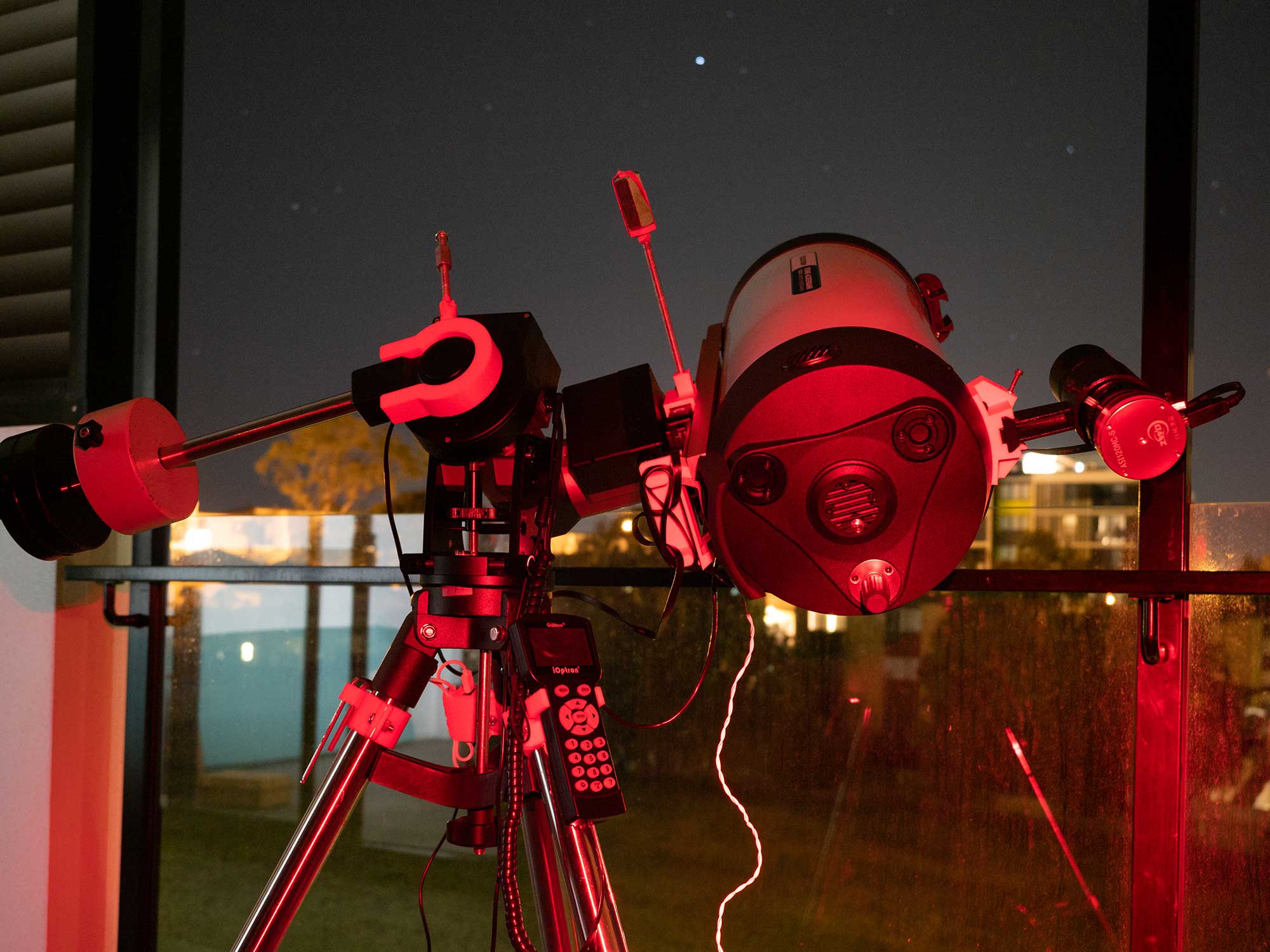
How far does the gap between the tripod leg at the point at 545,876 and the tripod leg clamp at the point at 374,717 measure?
0.16m

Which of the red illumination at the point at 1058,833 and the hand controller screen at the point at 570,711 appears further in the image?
the red illumination at the point at 1058,833

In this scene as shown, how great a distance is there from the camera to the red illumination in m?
1.48

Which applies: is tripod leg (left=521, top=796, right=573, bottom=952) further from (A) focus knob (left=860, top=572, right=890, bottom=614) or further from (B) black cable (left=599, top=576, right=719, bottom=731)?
(A) focus knob (left=860, top=572, right=890, bottom=614)

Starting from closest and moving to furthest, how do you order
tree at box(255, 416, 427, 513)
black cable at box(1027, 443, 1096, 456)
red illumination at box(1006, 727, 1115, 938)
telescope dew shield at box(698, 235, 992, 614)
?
telescope dew shield at box(698, 235, 992, 614), black cable at box(1027, 443, 1096, 456), red illumination at box(1006, 727, 1115, 938), tree at box(255, 416, 427, 513)

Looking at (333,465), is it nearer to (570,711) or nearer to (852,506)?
(570,711)

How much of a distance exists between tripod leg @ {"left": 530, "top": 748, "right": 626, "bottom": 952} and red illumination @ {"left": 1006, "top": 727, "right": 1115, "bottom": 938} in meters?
0.92

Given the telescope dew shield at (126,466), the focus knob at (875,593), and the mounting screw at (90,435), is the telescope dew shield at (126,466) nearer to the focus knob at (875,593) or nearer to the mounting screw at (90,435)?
the mounting screw at (90,435)

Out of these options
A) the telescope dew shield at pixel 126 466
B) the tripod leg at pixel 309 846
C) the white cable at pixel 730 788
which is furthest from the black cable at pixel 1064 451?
the telescope dew shield at pixel 126 466

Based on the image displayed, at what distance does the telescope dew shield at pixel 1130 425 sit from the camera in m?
0.88

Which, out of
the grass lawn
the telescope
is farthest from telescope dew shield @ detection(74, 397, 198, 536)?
the grass lawn

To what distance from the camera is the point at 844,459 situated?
2.60ft

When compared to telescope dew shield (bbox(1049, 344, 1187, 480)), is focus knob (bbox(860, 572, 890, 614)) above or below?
below

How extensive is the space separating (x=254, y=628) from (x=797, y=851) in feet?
4.36

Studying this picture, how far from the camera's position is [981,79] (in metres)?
1.59
